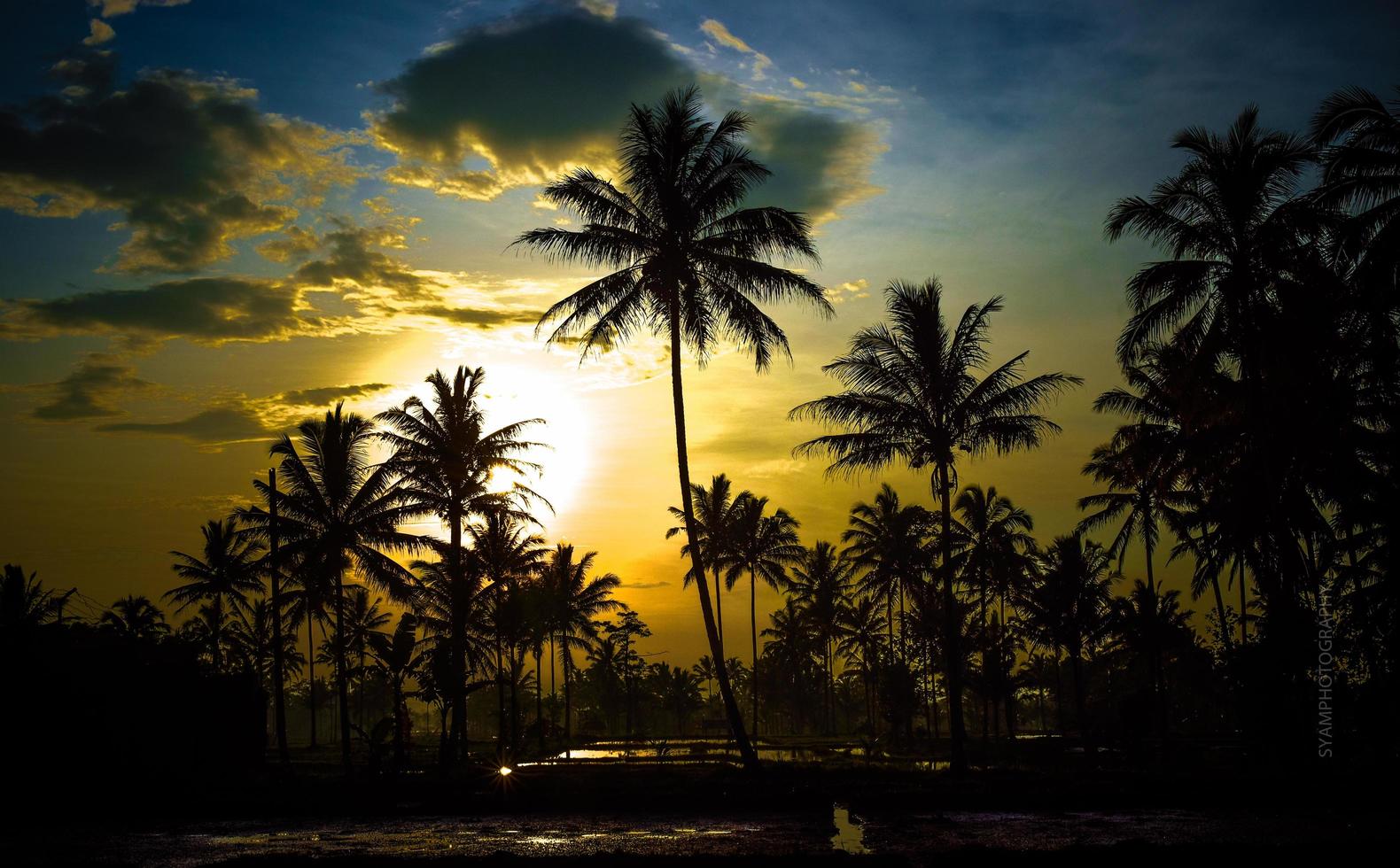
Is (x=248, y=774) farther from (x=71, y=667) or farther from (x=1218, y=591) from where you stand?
(x=1218, y=591)

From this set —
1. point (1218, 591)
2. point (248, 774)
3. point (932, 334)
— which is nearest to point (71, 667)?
point (248, 774)

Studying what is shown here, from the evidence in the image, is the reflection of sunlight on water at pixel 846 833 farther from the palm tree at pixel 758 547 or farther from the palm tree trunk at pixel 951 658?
the palm tree at pixel 758 547

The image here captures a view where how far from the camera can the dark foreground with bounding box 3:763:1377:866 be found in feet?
41.3

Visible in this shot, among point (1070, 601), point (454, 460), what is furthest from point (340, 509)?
point (1070, 601)

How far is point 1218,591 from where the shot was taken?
40.5 metres

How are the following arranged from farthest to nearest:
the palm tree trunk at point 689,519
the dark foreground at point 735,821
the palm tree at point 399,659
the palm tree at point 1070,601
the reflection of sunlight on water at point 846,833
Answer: the palm tree at point 1070,601 → the palm tree at point 399,659 → the palm tree trunk at point 689,519 → the reflection of sunlight on water at point 846,833 → the dark foreground at point 735,821

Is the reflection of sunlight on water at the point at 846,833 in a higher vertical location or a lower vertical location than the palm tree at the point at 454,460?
lower

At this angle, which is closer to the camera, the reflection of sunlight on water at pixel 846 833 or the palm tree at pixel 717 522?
the reflection of sunlight on water at pixel 846 833

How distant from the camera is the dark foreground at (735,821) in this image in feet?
41.3

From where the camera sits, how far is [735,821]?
17.1 metres

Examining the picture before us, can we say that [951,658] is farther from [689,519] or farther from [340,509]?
[340,509]

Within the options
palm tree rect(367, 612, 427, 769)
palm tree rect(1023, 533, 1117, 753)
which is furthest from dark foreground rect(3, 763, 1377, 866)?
palm tree rect(1023, 533, 1117, 753)

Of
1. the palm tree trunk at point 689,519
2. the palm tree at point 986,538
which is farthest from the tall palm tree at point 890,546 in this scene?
the palm tree trunk at point 689,519

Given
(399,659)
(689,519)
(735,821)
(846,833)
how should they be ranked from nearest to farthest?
1. (846,833)
2. (735,821)
3. (689,519)
4. (399,659)
